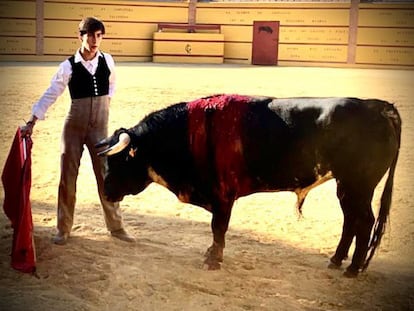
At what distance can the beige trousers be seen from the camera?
14.0 feet

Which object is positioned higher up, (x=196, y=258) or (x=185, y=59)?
(x=185, y=59)

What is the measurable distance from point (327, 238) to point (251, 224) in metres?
0.68

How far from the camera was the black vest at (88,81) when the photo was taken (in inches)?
163

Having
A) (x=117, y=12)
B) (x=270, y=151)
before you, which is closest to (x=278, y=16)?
(x=117, y=12)

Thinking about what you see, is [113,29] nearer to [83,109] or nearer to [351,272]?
[83,109]

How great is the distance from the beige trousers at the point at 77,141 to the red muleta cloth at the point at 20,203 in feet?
1.18

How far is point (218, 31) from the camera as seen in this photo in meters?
21.9

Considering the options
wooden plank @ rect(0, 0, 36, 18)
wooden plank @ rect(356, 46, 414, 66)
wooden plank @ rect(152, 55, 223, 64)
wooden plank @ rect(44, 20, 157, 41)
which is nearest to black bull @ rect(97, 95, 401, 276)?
wooden plank @ rect(356, 46, 414, 66)

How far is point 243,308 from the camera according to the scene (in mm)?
3332

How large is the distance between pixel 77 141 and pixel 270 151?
1.43 metres

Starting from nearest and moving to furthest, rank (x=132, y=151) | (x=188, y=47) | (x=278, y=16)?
1. (x=132, y=151)
2. (x=278, y=16)
3. (x=188, y=47)

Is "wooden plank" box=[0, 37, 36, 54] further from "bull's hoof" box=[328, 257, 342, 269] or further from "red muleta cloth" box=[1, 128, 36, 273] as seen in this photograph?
"bull's hoof" box=[328, 257, 342, 269]

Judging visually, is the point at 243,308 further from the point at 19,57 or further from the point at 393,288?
the point at 19,57

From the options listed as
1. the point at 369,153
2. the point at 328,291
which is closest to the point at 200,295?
the point at 328,291
